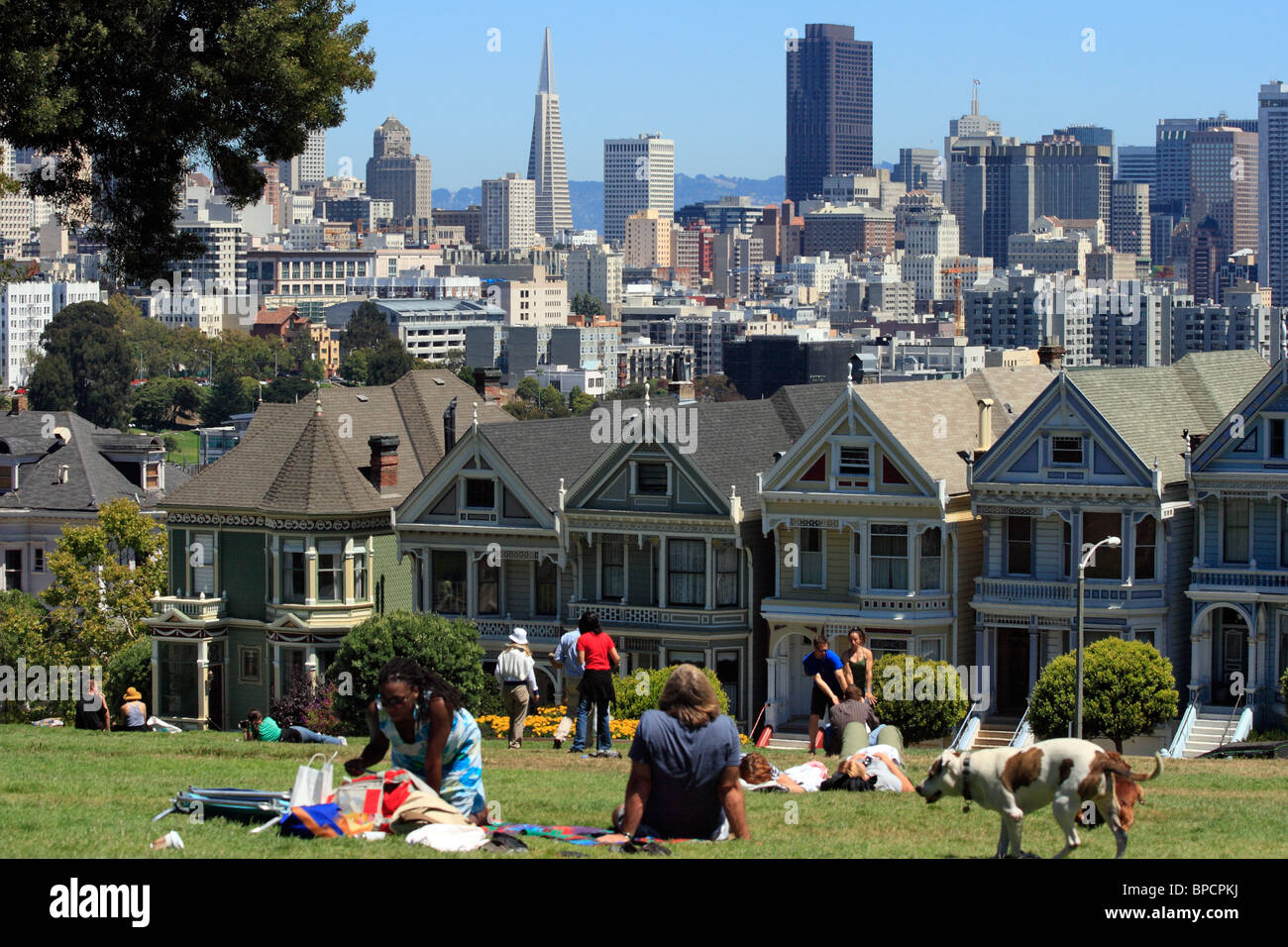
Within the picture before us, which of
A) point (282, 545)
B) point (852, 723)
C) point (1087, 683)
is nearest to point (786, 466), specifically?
point (1087, 683)

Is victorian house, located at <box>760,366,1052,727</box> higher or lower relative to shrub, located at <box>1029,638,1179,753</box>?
higher

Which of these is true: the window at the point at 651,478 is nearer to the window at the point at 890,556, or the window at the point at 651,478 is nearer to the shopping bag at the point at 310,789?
the window at the point at 890,556

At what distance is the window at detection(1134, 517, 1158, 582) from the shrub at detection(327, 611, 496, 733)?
1244cm

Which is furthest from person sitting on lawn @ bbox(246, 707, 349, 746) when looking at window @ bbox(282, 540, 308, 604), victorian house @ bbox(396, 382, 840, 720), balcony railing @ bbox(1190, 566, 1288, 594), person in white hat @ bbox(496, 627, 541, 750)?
balcony railing @ bbox(1190, 566, 1288, 594)

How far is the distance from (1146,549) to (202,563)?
69.3 ft

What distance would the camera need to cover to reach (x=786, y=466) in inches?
1708

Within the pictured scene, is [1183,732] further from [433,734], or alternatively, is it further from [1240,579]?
[433,734]

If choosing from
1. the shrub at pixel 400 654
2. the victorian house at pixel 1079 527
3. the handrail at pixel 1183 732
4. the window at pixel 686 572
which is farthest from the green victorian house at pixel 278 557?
the handrail at pixel 1183 732

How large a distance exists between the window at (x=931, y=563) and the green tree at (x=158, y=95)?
15.6 metres

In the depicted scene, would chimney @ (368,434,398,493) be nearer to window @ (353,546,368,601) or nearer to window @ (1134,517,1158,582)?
window @ (353,546,368,601)

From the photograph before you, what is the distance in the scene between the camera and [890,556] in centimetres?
4266

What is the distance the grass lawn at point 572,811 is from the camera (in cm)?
1995

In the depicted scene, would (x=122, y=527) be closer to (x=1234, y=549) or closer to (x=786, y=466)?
(x=786, y=466)

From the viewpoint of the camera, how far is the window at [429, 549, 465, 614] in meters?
47.3
